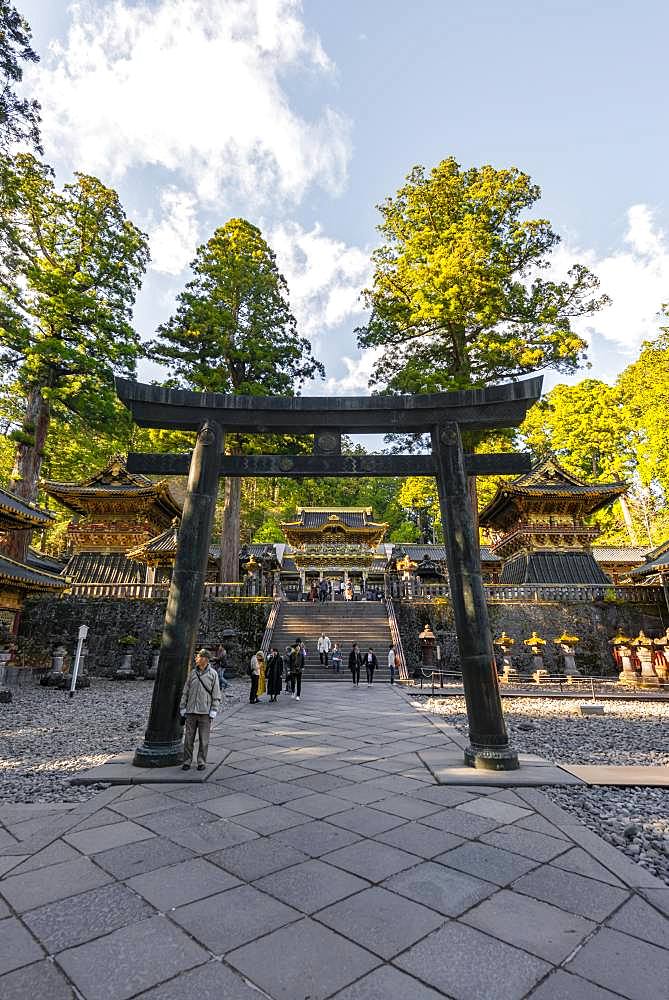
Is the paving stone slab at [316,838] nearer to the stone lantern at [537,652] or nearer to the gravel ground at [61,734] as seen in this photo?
the gravel ground at [61,734]

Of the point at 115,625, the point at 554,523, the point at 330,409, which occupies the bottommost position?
the point at 115,625

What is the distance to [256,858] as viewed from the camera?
319 cm

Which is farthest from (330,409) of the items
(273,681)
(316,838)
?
(273,681)

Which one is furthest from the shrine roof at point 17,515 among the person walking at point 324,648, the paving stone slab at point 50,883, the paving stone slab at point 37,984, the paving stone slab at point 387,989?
the paving stone slab at point 387,989

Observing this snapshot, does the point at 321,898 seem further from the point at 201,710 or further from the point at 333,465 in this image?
the point at 333,465

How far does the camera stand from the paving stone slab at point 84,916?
7.66 ft

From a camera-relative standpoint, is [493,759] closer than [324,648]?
Yes

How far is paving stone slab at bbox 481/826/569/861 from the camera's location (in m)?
3.28

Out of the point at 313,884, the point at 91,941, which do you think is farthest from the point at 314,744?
the point at 91,941

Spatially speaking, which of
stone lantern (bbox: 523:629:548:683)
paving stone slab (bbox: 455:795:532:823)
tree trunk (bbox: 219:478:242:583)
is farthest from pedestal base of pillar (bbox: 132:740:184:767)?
tree trunk (bbox: 219:478:242:583)

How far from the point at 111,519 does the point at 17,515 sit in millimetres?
9007

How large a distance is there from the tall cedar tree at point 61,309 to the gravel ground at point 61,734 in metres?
8.60

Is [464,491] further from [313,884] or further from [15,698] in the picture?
[15,698]

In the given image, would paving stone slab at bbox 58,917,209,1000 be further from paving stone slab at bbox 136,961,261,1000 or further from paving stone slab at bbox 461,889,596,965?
paving stone slab at bbox 461,889,596,965
